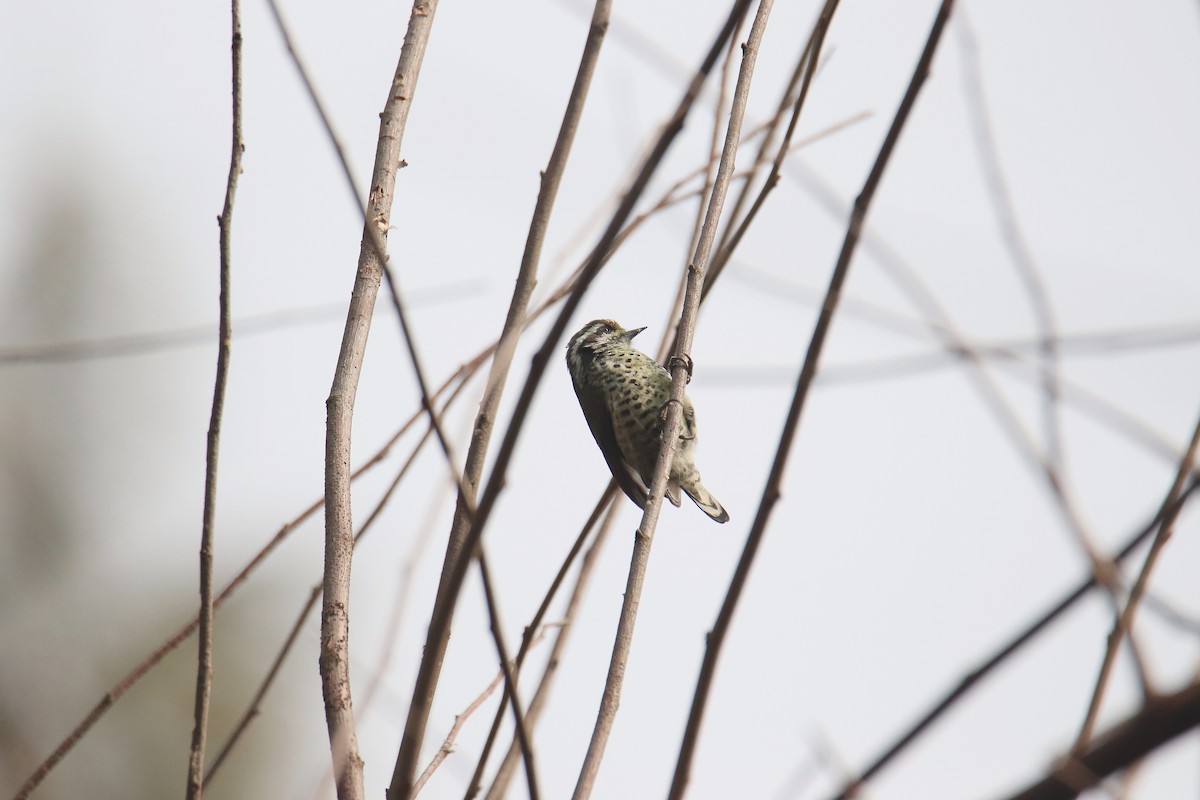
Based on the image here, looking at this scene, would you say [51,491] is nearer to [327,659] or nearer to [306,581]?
[306,581]

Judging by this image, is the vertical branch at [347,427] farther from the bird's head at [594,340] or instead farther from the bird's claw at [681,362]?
the bird's head at [594,340]

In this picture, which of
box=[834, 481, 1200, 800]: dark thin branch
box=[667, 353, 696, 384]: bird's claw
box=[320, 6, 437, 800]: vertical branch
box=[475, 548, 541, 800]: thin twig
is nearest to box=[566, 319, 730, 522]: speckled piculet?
box=[667, 353, 696, 384]: bird's claw

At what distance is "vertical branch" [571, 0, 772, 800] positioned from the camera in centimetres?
152

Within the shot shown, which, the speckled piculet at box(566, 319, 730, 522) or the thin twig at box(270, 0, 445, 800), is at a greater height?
the speckled piculet at box(566, 319, 730, 522)

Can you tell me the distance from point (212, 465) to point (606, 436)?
9.29 ft

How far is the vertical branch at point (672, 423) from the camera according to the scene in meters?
1.52

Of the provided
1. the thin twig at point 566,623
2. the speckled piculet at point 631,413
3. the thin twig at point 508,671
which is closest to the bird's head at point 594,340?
the speckled piculet at point 631,413

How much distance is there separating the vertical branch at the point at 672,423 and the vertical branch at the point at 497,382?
0.23m

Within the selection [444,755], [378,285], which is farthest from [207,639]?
[378,285]

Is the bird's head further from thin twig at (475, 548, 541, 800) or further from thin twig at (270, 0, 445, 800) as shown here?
thin twig at (475, 548, 541, 800)

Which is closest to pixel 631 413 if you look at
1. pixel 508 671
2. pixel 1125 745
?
pixel 508 671

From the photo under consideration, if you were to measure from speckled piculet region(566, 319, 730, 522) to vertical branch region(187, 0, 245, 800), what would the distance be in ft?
7.90

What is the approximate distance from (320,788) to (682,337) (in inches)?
40.1

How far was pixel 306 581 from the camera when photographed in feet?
49.0
